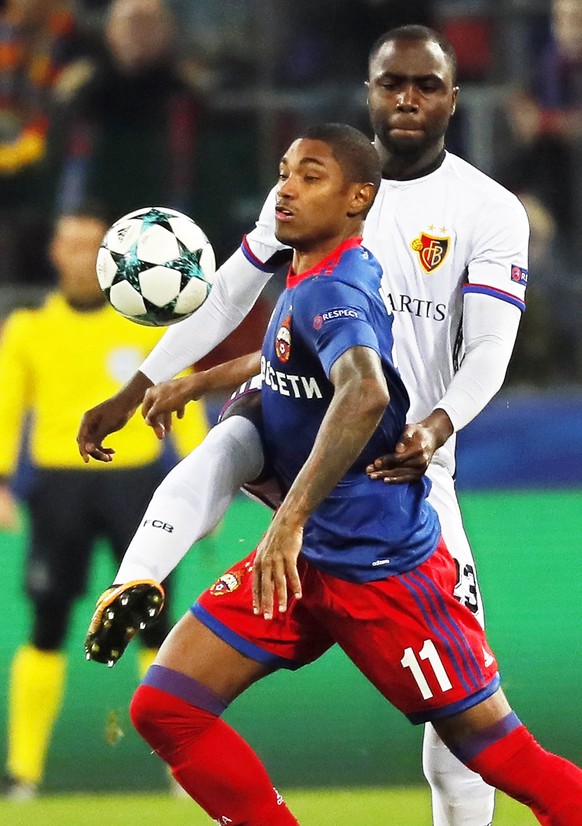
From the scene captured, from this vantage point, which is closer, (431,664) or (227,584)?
(431,664)

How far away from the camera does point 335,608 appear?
129 inches

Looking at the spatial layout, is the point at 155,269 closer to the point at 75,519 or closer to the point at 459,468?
the point at 75,519

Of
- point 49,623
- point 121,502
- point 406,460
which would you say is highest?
point 406,460

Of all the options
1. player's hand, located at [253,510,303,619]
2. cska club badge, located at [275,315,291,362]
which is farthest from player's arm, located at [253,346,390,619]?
cska club badge, located at [275,315,291,362]

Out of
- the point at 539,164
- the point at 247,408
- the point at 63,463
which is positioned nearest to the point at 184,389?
the point at 247,408

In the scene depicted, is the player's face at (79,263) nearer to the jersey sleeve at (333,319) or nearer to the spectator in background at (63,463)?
the spectator in background at (63,463)

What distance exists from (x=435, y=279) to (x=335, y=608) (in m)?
0.84

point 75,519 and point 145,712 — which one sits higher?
point 145,712

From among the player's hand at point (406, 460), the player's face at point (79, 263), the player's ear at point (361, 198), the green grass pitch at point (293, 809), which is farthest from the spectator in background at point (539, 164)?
the player's hand at point (406, 460)

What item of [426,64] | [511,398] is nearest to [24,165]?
[511,398]

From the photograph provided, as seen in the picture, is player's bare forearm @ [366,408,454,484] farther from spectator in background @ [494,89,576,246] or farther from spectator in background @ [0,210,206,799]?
spectator in background @ [494,89,576,246]

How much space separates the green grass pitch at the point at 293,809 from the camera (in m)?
4.77

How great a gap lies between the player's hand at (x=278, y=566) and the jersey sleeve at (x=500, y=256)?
94 centimetres

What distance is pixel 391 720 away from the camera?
19.8 feet
